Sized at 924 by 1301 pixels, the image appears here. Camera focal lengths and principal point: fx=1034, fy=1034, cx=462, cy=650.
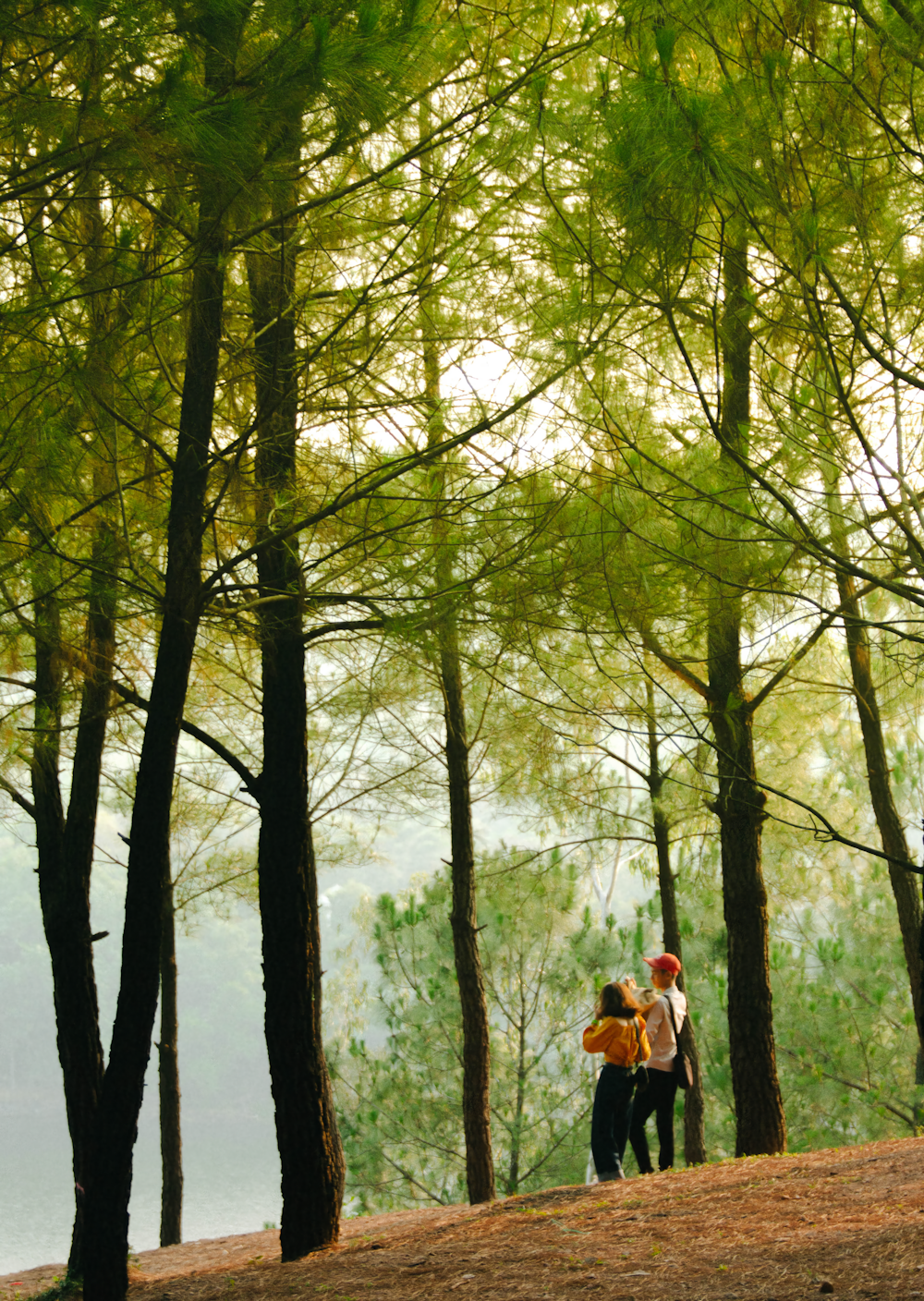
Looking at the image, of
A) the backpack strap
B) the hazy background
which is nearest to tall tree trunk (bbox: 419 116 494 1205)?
the backpack strap

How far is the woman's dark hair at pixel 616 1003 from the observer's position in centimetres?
495

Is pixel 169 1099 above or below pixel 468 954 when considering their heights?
below

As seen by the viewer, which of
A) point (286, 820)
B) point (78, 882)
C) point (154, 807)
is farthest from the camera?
point (78, 882)

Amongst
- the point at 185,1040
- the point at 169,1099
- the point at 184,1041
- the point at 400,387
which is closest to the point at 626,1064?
the point at 400,387

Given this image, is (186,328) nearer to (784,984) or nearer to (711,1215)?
(711,1215)

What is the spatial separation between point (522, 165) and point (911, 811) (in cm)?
929

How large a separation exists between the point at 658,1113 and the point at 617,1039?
783 millimetres

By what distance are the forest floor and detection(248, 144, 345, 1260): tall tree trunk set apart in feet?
0.92

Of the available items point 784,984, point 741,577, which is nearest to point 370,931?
point 784,984

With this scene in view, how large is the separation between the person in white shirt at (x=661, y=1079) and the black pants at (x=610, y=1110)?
0.28 metres

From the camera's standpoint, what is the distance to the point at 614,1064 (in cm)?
502

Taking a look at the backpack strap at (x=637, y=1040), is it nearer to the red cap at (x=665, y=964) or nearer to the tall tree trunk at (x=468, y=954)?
the red cap at (x=665, y=964)

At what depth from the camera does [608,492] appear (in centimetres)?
443

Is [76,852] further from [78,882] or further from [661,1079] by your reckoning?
[661,1079]
